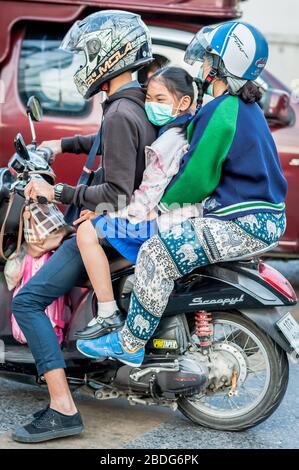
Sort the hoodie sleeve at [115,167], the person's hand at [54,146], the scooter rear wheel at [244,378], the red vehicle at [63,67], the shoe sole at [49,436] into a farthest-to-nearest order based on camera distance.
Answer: the red vehicle at [63,67] < the person's hand at [54,146] < the scooter rear wheel at [244,378] < the shoe sole at [49,436] < the hoodie sleeve at [115,167]

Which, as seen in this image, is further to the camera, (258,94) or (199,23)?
(199,23)

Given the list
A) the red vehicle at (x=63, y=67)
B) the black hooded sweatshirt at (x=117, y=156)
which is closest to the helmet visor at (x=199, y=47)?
the black hooded sweatshirt at (x=117, y=156)

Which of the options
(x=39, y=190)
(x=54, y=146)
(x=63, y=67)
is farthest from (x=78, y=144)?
(x=63, y=67)

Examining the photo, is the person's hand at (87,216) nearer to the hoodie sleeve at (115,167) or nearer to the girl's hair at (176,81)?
the hoodie sleeve at (115,167)

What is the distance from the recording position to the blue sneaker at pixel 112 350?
428 centimetres

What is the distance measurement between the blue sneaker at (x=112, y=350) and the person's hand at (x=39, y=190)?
2.26ft

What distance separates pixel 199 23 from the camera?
7105 millimetres

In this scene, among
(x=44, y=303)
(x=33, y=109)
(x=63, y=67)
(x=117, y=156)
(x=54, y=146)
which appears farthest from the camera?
(x=63, y=67)

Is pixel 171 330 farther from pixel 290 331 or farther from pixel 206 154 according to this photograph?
pixel 206 154

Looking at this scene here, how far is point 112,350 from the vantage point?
428 centimetres

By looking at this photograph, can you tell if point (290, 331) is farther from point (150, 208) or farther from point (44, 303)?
point (44, 303)

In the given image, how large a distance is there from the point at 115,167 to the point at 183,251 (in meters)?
0.48
